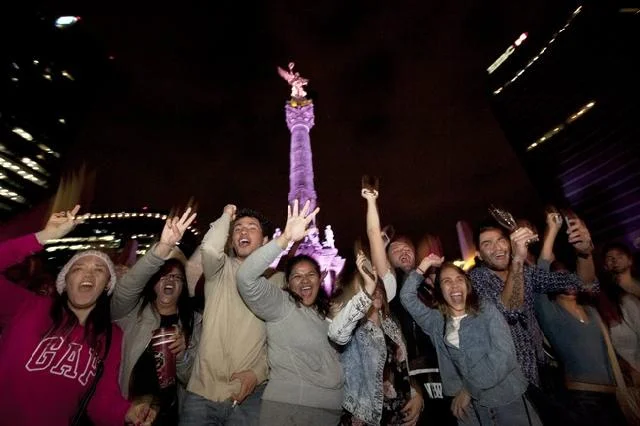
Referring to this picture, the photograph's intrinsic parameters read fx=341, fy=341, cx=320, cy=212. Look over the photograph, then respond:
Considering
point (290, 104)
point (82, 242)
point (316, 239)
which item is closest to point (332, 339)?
point (316, 239)

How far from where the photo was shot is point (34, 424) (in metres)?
2.62

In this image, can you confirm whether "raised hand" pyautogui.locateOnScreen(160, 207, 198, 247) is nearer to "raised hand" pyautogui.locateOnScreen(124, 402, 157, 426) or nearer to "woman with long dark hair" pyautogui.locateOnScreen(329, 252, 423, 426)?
"raised hand" pyautogui.locateOnScreen(124, 402, 157, 426)

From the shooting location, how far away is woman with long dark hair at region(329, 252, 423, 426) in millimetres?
3143

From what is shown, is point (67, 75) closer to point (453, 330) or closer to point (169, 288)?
point (169, 288)

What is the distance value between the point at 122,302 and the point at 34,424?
3.83 feet

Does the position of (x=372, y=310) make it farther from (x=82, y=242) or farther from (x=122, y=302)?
(x=82, y=242)

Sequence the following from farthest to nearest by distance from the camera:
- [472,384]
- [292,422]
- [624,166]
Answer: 1. [624,166]
2. [472,384]
3. [292,422]

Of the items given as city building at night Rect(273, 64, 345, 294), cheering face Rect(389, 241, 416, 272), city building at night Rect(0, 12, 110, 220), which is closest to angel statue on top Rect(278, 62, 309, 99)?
city building at night Rect(273, 64, 345, 294)

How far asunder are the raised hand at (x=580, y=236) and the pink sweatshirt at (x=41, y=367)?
5.48m

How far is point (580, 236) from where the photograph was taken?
14.7ft

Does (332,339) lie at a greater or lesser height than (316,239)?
lesser

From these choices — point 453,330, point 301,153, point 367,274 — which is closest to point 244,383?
point 367,274

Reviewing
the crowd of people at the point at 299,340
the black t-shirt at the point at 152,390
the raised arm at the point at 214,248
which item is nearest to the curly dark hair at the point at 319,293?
the crowd of people at the point at 299,340

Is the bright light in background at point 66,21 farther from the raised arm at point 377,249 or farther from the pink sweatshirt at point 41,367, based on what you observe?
the raised arm at point 377,249
